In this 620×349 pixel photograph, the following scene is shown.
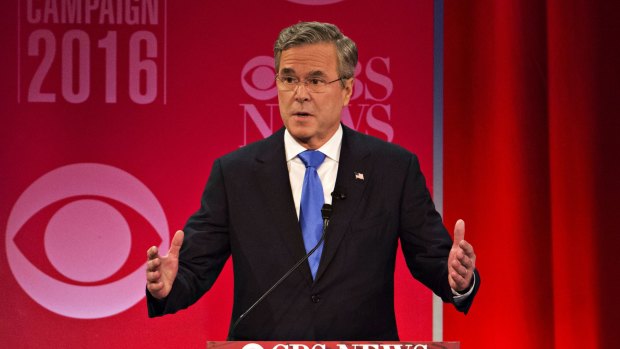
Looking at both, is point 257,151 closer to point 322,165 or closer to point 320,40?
point 322,165

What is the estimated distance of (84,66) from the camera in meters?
3.52

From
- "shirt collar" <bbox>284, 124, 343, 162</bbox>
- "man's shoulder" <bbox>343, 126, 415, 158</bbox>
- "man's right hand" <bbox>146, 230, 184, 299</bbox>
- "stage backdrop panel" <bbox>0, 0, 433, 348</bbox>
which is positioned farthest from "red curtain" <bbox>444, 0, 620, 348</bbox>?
"man's right hand" <bbox>146, 230, 184, 299</bbox>

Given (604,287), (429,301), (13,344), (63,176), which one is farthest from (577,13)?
(13,344)

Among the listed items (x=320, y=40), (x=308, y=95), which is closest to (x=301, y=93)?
(x=308, y=95)

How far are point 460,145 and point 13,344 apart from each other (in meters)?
2.06

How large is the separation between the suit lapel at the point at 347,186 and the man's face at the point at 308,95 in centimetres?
10

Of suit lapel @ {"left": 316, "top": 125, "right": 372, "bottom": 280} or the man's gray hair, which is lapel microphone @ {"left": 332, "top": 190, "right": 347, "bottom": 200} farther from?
the man's gray hair

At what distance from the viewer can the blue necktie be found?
222 cm

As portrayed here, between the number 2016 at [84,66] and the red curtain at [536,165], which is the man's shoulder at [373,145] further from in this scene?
the number 2016 at [84,66]

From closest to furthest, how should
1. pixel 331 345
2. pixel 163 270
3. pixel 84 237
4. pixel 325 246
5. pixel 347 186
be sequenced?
pixel 331 345 → pixel 163 270 → pixel 325 246 → pixel 347 186 → pixel 84 237

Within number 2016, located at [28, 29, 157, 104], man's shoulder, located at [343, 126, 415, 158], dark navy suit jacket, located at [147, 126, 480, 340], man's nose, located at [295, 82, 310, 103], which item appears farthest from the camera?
number 2016, located at [28, 29, 157, 104]

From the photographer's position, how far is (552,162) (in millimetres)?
3418

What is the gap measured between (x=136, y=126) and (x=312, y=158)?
4.73ft

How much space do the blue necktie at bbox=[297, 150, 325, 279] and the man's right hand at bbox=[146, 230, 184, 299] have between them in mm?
377
